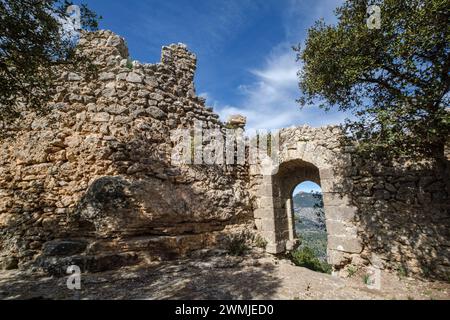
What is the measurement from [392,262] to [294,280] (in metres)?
3.42

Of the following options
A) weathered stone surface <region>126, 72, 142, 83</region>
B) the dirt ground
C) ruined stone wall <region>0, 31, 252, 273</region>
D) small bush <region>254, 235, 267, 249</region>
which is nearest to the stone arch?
small bush <region>254, 235, 267, 249</region>

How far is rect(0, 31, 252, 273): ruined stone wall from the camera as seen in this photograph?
5383mm

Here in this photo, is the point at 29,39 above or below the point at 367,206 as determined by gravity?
above

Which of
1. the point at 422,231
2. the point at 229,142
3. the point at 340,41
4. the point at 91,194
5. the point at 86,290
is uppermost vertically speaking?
the point at 340,41

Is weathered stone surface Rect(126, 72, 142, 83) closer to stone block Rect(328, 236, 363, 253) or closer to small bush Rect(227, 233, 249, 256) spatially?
small bush Rect(227, 233, 249, 256)

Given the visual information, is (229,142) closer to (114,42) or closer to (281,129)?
(281,129)

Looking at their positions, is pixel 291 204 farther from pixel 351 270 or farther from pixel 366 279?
pixel 366 279

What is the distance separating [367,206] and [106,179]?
725 cm

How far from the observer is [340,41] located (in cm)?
573

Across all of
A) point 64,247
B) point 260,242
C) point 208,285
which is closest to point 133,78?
point 64,247

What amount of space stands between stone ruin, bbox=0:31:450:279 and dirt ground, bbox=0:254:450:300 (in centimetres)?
41

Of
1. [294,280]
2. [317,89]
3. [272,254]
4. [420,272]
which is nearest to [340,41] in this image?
[317,89]

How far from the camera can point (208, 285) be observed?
447cm

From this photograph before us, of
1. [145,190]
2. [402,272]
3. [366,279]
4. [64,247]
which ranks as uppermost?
[145,190]
